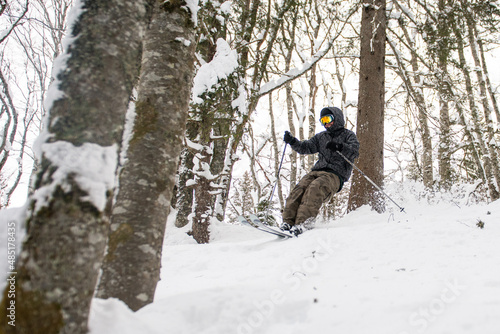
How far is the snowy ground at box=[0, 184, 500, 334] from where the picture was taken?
1582mm

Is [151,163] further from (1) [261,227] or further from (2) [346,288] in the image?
(1) [261,227]

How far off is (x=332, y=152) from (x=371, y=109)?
1.62 meters

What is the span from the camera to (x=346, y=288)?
2125 mm

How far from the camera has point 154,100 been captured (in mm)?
2072

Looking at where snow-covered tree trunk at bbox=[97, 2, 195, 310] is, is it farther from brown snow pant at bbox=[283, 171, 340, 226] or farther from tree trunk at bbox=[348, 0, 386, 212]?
tree trunk at bbox=[348, 0, 386, 212]

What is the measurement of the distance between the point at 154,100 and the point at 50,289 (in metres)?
1.32

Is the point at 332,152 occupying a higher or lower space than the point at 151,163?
higher

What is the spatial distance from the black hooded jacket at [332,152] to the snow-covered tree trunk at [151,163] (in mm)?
3036

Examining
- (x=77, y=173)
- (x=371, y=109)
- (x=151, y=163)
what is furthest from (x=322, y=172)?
(x=77, y=173)

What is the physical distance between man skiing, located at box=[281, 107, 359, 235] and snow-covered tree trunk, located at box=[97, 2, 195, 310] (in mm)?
2549

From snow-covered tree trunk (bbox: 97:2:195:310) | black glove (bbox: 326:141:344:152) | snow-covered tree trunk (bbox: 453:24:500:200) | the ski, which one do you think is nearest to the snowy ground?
snow-covered tree trunk (bbox: 97:2:195:310)

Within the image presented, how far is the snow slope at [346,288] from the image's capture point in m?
1.58

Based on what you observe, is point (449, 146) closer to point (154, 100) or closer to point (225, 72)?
point (225, 72)

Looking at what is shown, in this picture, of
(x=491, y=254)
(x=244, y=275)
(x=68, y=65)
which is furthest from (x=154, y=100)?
(x=491, y=254)
